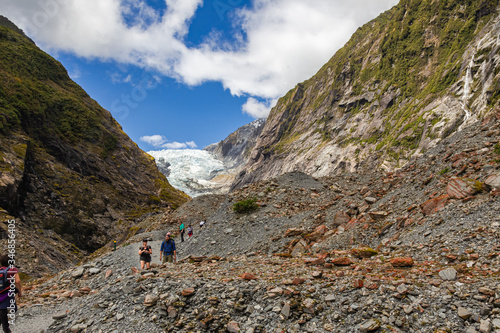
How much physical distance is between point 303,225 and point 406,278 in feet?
36.0

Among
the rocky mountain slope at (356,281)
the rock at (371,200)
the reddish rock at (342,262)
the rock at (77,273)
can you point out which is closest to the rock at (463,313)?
the rocky mountain slope at (356,281)

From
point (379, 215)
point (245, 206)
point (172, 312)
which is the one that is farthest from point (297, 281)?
point (245, 206)

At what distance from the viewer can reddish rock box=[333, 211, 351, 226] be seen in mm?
15352

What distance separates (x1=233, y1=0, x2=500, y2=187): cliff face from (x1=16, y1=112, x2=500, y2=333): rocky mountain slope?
18.0 metres

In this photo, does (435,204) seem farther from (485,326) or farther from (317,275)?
(485,326)

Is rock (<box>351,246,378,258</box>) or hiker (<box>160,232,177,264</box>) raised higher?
hiker (<box>160,232,177,264</box>)

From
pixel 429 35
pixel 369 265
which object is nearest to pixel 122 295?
pixel 369 265

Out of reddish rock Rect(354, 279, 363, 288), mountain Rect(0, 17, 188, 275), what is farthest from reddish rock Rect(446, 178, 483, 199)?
mountain Rect(0, 17, 188, 275)

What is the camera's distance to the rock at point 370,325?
17.7 ft

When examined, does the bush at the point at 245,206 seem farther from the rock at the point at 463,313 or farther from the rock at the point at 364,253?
the rock at the point at 463,313

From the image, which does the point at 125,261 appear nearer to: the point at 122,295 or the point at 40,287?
the point at 40,287

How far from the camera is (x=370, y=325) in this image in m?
5.46

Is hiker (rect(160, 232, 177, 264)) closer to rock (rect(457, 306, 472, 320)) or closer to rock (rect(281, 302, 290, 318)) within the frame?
rock (rect(281, 302, 290, 318))

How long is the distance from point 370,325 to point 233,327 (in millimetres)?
3168
